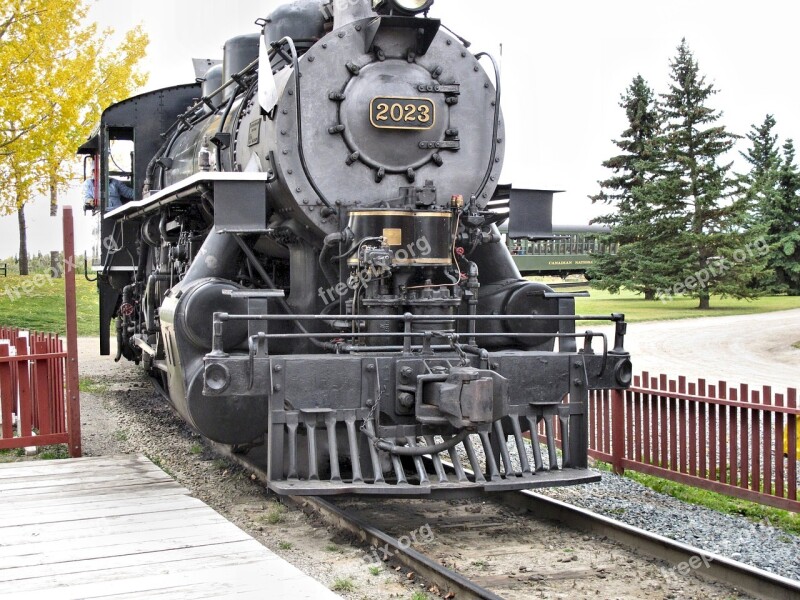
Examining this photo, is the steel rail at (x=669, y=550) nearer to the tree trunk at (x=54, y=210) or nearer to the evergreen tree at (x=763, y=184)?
the tree trunk at (x=54, y=210)

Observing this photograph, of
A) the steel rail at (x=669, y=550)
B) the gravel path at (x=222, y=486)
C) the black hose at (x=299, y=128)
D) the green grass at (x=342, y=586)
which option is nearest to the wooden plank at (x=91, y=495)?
the gravel path at (x=222, y=486)

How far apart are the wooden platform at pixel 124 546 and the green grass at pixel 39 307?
40.9 ft

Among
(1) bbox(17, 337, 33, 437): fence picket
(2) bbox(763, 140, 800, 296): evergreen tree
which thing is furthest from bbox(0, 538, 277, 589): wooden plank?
(2) bbox(763, 140, 800, 296): evergreen tree

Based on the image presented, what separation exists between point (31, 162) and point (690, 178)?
18.5 m

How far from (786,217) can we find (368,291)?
96.5ft

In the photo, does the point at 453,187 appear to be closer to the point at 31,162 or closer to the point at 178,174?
the point at 178,174

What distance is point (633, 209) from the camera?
28.4 meters

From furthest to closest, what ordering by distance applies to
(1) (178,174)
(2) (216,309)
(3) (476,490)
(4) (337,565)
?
(1) (178,174), (2) (216,309), (3) (476,490), (4) (337,565)

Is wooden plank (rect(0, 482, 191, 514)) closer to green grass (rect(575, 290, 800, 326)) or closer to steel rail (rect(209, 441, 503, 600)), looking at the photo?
steel rail (rect(209, 441, 503, 600))

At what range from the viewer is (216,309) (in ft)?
19.6

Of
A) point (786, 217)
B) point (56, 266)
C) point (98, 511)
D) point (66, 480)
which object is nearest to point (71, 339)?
point (66, 480)

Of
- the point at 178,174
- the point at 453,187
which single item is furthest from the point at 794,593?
the point at 178,174

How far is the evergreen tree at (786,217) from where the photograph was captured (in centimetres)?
3117

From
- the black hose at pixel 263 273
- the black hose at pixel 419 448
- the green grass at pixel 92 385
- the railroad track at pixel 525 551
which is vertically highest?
the black hose at pixel 263 273
